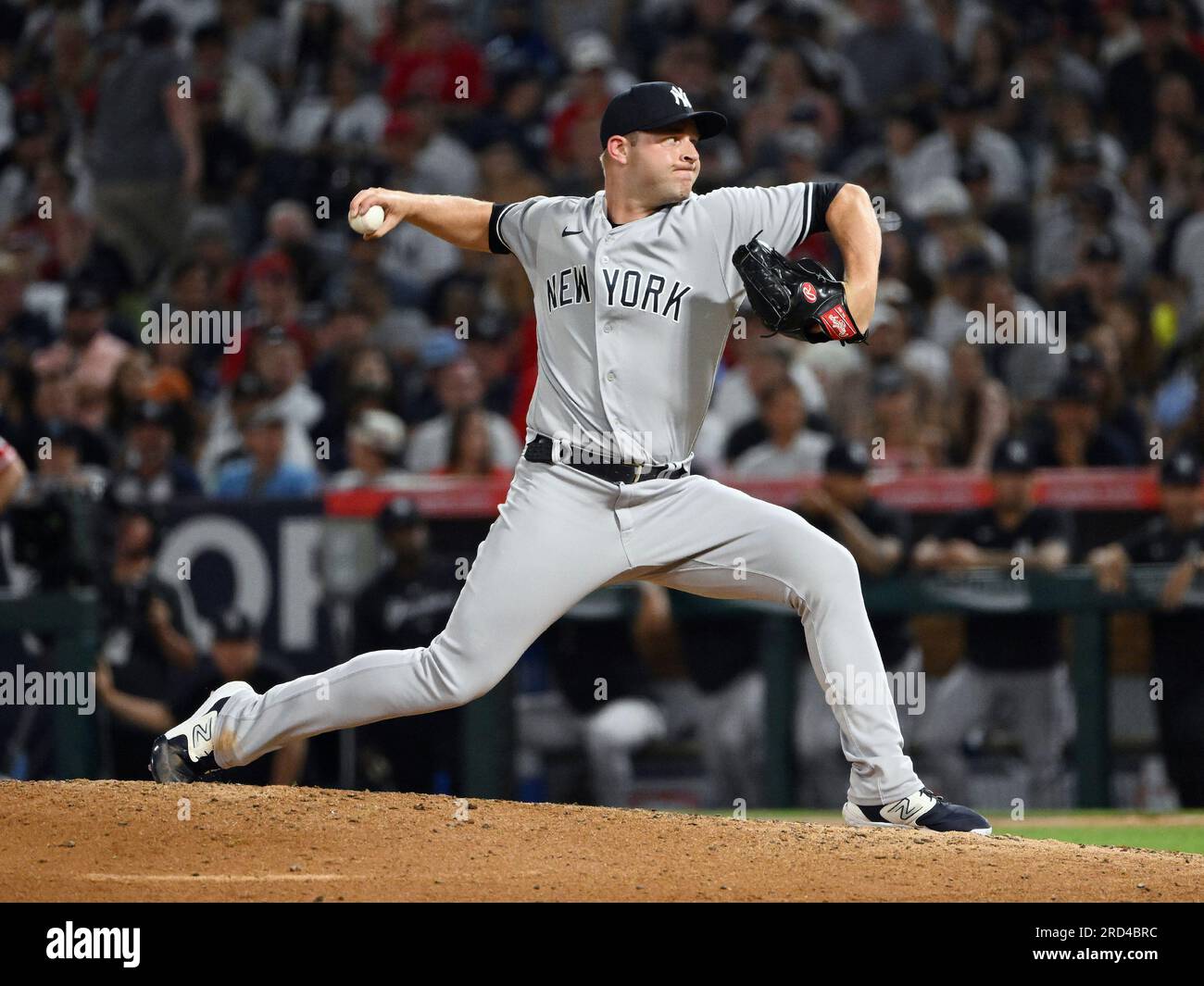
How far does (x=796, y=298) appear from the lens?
4.11m

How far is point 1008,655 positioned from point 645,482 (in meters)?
3.43

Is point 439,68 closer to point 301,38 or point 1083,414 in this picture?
point 301,38

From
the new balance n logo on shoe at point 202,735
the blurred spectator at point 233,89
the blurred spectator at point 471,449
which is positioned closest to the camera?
the new balance n logo on shoe at point 202,735

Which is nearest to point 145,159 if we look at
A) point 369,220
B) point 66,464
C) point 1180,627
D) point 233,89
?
point 233,89

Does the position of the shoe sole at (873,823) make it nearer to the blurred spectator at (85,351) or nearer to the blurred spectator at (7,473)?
the blurred spectator at (7,473)

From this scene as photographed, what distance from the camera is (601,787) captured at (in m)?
7.42

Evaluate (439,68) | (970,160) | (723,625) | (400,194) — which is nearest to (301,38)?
(439,68)

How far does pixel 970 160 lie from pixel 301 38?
4.36m

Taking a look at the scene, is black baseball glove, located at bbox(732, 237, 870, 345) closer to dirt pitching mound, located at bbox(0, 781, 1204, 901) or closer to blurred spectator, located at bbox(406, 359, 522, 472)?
dirt pitching mound, located at bbox(0, 781, 1204, 901)

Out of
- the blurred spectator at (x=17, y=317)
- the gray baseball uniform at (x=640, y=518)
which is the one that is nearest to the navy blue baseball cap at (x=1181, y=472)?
the gray baseball uniform at (x=640, y=518)

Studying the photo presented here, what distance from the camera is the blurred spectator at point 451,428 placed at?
8477mm

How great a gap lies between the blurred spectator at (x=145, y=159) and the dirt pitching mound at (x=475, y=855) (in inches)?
255

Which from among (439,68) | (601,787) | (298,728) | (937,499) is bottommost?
(601,787)

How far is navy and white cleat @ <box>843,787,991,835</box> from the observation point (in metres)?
4.50
